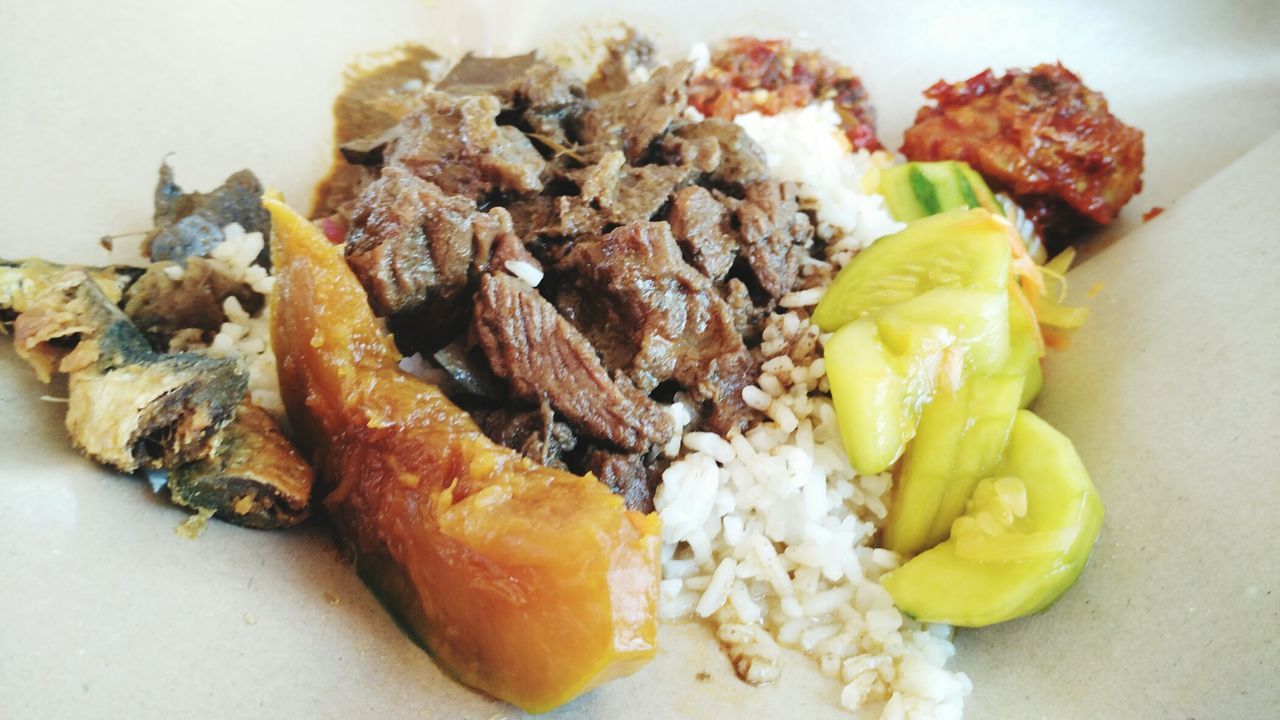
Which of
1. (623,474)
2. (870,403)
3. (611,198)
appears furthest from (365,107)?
(870,403)

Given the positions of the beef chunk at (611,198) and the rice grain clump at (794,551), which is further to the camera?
the beef chunk at (611,198)

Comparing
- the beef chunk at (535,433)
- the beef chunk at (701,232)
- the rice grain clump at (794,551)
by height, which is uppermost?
the beef chunk at (701,232)

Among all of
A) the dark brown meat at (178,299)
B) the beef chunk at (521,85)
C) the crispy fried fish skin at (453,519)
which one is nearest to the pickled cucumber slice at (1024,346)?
the crispy fried fish skin at (453,519)

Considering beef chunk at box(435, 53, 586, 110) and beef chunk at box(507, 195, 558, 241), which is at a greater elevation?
beef chunk at box(435, 53, 586, 110)

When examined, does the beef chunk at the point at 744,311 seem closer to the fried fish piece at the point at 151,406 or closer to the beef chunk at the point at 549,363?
the beef chunk at the point at 549,363

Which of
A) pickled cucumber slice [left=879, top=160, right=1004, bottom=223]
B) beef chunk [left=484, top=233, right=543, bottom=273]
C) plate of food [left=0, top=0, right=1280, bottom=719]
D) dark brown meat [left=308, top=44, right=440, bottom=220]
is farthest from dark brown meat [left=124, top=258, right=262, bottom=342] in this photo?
pickled cucumber slice [left=879, top=160, right=1004, bottom=223]

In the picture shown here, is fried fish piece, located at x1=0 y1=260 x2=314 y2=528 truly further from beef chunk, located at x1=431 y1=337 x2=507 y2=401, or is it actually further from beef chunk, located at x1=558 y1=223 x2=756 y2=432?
beef chunk, located at x1=558 y1=223 x2=756 y2=432

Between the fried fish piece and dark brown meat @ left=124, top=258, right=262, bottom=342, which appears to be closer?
the fried fish piece
